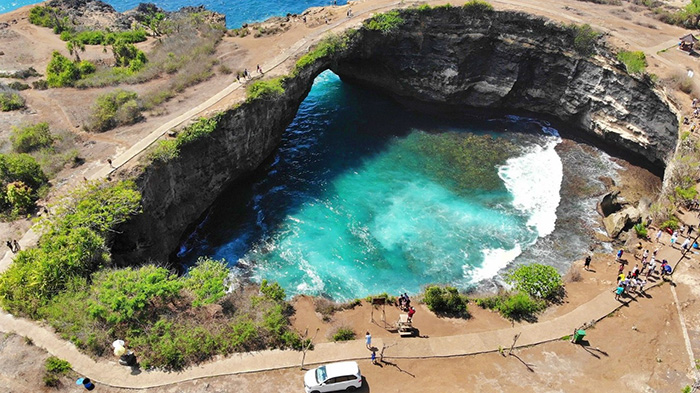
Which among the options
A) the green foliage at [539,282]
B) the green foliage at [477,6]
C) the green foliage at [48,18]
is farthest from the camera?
the green foliage at [48,18]

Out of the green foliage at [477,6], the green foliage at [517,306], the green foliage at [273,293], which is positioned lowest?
the green foliage at [517,306]

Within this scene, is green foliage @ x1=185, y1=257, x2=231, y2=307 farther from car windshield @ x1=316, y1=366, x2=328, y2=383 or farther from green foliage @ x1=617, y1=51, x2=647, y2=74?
green foliage @ x1=617, y1=51, x2=647, y2=74

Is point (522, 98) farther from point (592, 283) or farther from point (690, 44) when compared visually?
point (592, 283)

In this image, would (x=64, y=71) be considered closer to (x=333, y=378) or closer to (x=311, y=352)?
(x=311, y=352)

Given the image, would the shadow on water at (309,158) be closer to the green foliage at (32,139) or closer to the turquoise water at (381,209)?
the turquoise water at (381,209)

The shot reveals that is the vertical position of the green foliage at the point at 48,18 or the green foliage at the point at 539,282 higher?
the green foliage at the point at 48,18

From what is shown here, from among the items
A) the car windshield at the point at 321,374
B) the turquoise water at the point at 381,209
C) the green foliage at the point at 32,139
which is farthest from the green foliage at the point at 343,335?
the green foliage at the point at 32,139

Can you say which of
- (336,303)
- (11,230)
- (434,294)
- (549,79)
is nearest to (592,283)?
(434,294)

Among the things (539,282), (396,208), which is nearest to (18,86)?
(396,208)
